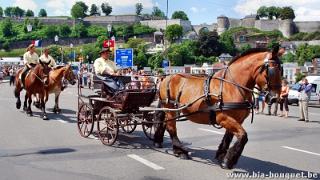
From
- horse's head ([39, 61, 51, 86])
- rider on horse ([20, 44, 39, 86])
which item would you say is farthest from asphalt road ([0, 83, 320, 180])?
rider on horse ([20, 44, 39, 86])

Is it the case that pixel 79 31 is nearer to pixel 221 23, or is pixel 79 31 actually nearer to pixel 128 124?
pixel 221 23

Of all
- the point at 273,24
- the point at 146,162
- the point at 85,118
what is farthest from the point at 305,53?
the point at 146,162

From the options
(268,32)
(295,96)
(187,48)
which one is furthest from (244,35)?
(295,96)

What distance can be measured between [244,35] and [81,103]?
15027 cm

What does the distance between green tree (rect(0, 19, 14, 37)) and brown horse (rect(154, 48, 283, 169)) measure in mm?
169226

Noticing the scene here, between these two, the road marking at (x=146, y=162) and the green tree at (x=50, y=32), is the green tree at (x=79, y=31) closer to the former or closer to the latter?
the green tree at (x=50, y=32)

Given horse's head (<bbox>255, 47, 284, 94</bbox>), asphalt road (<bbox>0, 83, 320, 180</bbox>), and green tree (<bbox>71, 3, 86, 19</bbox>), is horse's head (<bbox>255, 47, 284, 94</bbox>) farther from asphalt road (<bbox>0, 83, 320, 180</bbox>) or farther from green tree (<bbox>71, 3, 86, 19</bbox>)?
green tree (<bbox>71, 3, 86, 19</bbox>)

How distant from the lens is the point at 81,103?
12.5 meters

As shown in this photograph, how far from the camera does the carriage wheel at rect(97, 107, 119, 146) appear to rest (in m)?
10.8

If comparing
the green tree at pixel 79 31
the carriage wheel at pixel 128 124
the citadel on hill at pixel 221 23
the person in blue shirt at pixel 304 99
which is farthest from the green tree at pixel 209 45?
the carriage wheel at pixel 128 124

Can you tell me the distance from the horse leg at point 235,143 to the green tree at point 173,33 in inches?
5787

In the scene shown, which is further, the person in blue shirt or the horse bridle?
the person in blue shirt

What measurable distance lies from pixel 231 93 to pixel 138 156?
96.5 inches

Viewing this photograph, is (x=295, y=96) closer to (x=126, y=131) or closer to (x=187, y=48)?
(x=126, y=131)
